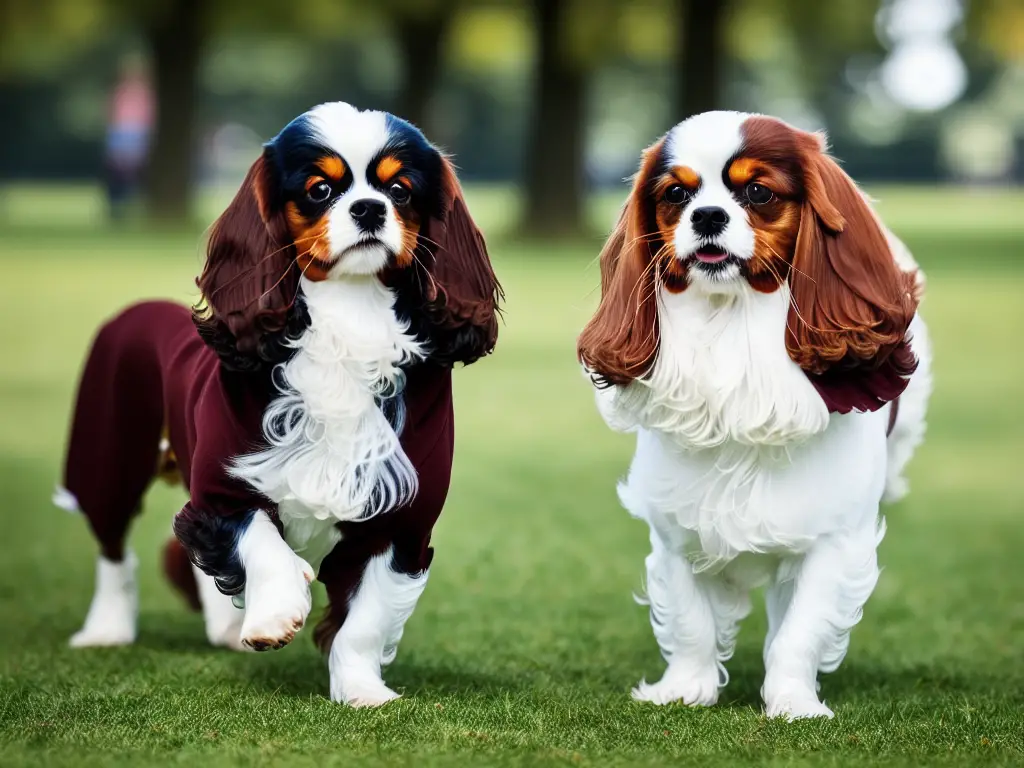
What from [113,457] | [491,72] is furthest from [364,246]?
[491,72]

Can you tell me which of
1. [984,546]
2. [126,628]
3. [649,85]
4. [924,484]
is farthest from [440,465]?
[649,85]

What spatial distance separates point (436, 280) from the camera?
16.4 ft

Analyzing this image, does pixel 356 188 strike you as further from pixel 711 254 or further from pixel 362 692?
pixel 362 692

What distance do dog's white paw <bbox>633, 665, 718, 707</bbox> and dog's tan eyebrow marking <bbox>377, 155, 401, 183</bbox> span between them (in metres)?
A: 1.92

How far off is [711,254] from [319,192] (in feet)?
3.88

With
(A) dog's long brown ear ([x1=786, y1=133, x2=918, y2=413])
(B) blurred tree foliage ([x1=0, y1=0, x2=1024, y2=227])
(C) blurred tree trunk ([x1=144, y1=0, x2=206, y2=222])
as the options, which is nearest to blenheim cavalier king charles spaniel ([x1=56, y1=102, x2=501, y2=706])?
(A) dog's long brown ear ([x1=786, y1=133, x2=918, y2=413])

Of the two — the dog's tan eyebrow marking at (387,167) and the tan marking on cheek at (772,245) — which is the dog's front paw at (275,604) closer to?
the dog's tan eyebrow marking at (387,167)

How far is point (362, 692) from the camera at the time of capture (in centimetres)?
522

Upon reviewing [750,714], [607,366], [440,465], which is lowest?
[750,714]

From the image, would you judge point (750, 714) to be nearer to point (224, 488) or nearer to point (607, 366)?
point (607, 366)

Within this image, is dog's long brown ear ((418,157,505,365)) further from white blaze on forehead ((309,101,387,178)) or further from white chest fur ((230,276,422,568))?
white blaze on forehead ((309,101,387,178))

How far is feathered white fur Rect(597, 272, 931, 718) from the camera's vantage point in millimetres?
4898

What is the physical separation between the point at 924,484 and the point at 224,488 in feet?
22.9

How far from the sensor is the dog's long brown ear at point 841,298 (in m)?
4.86
